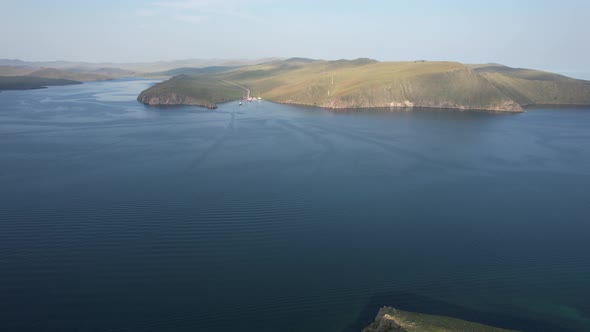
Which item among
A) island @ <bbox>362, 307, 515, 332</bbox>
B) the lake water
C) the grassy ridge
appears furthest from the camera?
the grassy ridge

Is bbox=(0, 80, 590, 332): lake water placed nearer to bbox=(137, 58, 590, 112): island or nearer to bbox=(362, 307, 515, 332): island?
bbox=(362, 307, 515, 332): island

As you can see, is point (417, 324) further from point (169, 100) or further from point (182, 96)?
point (182, 96)

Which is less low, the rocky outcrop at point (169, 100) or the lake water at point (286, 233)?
the rocky outcrop at point (169, 100)

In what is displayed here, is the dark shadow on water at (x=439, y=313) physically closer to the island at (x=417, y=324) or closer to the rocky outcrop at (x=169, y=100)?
the island at (x=417, y=324)

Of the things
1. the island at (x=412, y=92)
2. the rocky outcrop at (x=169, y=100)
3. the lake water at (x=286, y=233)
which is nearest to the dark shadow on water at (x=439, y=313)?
the lake water at (x=286, y=233)

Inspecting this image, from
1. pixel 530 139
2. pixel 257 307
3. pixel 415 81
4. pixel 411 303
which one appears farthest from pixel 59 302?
pixel 415 81

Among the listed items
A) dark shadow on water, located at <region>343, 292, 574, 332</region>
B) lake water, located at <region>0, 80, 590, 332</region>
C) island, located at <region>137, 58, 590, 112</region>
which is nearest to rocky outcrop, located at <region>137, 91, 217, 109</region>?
island, located at <region>137, 58, 590, 112</region>

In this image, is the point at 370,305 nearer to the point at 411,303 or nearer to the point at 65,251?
the point at 411,303
